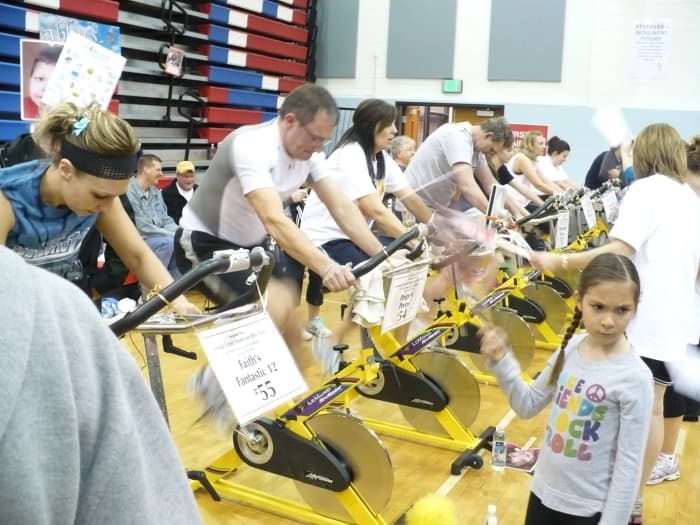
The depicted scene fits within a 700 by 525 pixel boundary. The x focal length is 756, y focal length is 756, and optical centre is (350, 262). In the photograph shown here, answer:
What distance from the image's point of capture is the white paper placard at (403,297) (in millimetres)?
3207

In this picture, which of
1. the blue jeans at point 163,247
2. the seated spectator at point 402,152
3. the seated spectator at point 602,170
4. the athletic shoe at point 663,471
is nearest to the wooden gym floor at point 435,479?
the athletic shoe at point 663,471

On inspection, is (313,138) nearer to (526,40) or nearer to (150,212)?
(150,212)

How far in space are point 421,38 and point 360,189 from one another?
321 inches

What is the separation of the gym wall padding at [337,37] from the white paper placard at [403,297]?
9070 mm

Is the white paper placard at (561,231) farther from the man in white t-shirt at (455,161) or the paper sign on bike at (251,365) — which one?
the paper sign on bike at (251,365)

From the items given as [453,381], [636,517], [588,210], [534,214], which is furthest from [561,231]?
[636,517]

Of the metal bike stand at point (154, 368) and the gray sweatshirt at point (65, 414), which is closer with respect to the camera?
the gray sweatshirt at point (65, 414)

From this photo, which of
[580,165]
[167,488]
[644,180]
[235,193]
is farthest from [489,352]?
[580,165]

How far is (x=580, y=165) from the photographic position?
10.7 m

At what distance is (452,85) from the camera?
11250mm

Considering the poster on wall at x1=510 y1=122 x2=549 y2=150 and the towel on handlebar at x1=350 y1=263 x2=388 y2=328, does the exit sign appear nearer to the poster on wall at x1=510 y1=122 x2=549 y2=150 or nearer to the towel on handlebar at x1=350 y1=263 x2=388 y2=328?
the poster on wall at x1=510 y1=122 x2=549 y2=150

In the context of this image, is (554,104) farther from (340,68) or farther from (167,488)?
(167,488)

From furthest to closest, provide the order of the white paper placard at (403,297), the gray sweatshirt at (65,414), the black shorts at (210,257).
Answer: the white paper placard at (403,297) → the black shorts at (210,257) → the gray sweatshirt at (65,414)

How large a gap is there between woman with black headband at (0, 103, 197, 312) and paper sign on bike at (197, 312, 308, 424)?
→ 14cm
